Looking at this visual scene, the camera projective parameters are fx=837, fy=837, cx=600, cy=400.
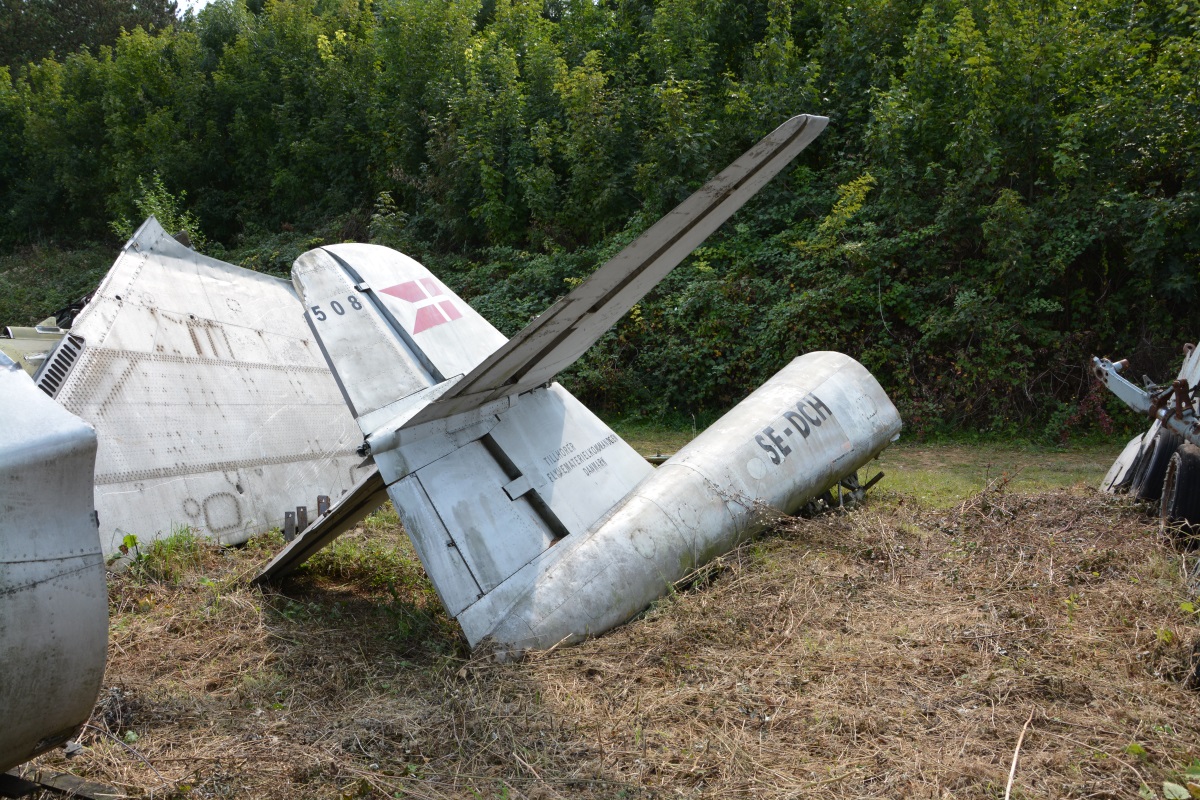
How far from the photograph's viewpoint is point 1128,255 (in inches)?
370

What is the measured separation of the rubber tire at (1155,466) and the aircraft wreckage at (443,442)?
154 centimetres

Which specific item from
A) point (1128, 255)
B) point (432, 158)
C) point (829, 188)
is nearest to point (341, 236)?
point (432, 158)

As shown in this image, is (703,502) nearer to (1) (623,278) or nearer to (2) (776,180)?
(1) (623,278)

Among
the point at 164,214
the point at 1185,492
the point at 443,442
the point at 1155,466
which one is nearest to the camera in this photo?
the point at 443,442

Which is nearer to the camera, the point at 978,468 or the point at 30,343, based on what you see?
the point at 30,343

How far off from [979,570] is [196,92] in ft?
69.5

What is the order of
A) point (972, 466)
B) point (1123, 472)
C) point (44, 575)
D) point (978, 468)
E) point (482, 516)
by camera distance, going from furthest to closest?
point (972, 466), point (978, 468), point (1123, 472), point (482, 516), point (44, 575)

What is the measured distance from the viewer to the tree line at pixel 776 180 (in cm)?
949

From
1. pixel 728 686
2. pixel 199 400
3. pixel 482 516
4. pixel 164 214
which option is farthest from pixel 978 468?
pixel 164 214

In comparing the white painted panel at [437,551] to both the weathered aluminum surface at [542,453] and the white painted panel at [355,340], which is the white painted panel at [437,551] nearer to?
the weathered aluminum surface at [542,453]

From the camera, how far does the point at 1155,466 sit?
518 cm

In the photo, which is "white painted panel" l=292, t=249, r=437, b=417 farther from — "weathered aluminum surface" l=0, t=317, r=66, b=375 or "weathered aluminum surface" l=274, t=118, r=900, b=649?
"weathered aluminum surface" l=0, t=317, r=66, b=375

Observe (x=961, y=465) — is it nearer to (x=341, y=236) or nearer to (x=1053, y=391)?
(x=1053, y=391)

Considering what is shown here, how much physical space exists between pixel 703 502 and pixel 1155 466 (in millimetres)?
2976
